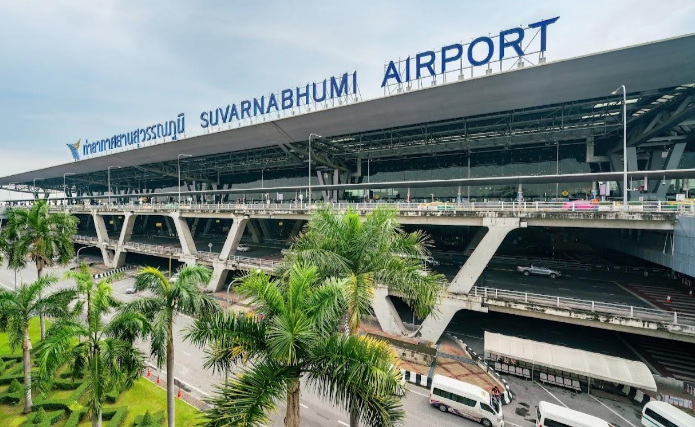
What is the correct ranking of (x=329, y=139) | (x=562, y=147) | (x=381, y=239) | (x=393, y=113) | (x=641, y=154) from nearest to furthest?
(x=381, y=239) < (x=393, y=113) < (x=641, y=154) < (x=562, y=147) < (x=329, y=139)

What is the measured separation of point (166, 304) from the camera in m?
11.5

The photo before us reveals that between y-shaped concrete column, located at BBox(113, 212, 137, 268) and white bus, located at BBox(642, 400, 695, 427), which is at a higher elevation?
y-shaped concrete column, located at BBox(113, 212, 137, 268)

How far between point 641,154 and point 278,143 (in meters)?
54.1

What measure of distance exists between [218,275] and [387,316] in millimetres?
24582

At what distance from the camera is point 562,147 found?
4494 cm

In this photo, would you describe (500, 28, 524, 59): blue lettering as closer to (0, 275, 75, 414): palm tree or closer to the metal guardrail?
the metal guardrail

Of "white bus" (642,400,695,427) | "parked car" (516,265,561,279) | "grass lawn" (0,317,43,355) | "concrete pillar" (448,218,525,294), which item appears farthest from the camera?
"parked car" (516,265,561,279)

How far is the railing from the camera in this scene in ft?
62.1

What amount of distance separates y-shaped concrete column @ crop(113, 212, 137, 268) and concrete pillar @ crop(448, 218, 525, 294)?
55.6 m

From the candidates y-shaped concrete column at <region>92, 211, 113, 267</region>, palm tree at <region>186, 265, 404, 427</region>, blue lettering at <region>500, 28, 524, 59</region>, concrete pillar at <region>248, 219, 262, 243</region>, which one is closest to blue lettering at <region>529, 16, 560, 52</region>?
blue lettering at <region>500, 28, 524, 59</region>

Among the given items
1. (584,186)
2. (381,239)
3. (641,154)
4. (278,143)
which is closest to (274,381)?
(381,239)

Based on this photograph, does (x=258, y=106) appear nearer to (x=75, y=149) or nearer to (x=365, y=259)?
(x=365, y=259)

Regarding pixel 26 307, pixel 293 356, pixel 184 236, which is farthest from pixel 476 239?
pixel 184 236

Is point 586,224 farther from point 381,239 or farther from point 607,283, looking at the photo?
point 381,239
